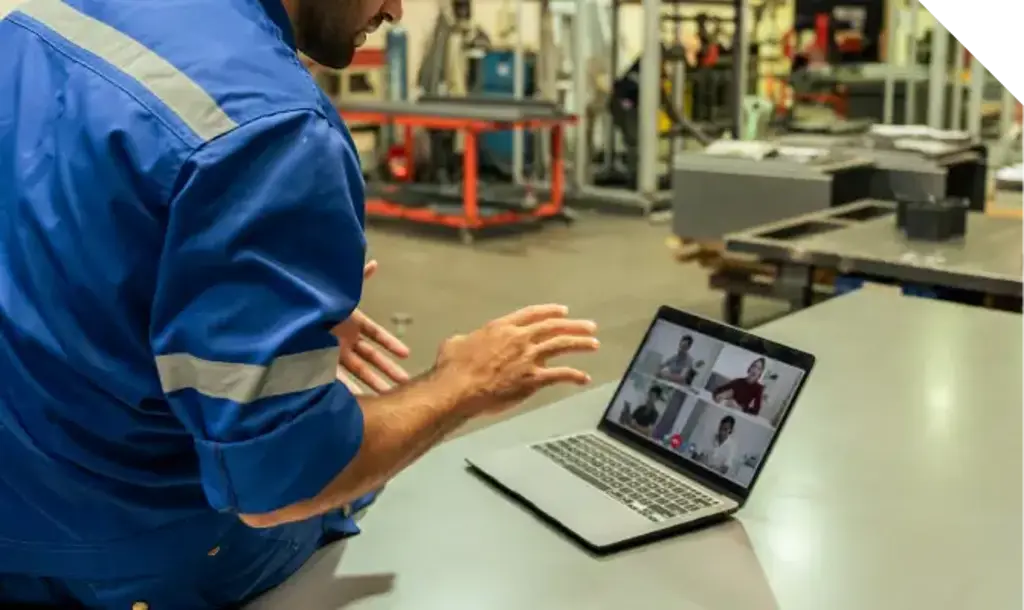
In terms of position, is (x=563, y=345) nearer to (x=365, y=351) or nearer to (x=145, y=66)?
(x=365, y=351)

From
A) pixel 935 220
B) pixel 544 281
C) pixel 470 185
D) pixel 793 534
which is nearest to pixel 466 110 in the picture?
pixel 470 185

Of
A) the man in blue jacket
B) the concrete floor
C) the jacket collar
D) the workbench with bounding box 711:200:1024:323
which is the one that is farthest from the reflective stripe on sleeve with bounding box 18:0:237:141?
the concrete floor

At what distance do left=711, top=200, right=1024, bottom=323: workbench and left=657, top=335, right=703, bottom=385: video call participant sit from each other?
1.50 meters

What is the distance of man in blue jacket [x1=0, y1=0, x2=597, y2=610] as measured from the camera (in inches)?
36.4

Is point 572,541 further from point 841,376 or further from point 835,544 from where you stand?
point 841,376

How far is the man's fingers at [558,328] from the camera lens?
1219mm

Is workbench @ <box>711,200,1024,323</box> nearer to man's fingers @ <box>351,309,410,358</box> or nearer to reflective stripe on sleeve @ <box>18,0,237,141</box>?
man's fingers @ <box>351,309,410,358</box>

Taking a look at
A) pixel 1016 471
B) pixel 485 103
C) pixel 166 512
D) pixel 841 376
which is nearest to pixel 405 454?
pixel 166 512

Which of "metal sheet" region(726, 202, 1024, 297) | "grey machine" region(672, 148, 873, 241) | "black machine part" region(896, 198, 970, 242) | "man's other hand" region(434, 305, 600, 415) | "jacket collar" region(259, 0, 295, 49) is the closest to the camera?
"jacket collar" region(259, 0, 295, 49)

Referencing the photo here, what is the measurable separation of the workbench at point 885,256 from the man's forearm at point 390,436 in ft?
6.50

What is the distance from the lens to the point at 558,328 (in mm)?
1231

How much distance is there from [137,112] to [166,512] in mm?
369

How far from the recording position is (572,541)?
1325 mm

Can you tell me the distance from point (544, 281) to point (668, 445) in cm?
438
